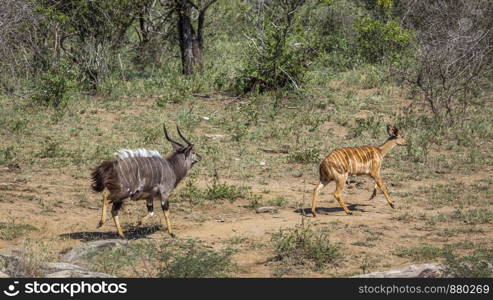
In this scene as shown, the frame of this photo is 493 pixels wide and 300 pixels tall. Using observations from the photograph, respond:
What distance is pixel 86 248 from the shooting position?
29.7ft

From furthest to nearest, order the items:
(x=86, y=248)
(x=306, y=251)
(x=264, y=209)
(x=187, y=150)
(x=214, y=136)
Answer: (x=214, y=136) < (x=264, y=209) < (x=187, y=150) < (x=306, y=251) < (x=86, y=248)

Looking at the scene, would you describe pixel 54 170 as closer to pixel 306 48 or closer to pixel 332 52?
pixel 306 48

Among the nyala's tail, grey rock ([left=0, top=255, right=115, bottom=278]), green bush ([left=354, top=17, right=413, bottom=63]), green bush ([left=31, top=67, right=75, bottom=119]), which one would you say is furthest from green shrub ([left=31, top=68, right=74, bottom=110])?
grey rock ([left=0, top=255, right=115, bottom=278])

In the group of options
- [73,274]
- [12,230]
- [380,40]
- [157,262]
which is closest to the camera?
[73,274]

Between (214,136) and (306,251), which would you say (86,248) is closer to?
(306,251)

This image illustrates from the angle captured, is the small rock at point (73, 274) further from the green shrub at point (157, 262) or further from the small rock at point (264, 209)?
the small rock at point (264, 209)

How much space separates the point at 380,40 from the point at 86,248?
13.7 meters

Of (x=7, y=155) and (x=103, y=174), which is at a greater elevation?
(x=103, y=174)

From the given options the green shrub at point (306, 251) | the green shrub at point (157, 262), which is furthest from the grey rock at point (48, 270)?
the green shrub at point (306, 251)

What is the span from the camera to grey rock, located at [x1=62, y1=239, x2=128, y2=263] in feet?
29.2

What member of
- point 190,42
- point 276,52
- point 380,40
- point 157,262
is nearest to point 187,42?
point 190,42

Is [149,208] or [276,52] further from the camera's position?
[276,52]

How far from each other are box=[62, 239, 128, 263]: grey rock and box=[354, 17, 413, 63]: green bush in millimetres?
12582

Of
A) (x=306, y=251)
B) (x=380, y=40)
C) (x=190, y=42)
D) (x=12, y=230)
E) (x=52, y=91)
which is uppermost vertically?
(x=190, y=42)
